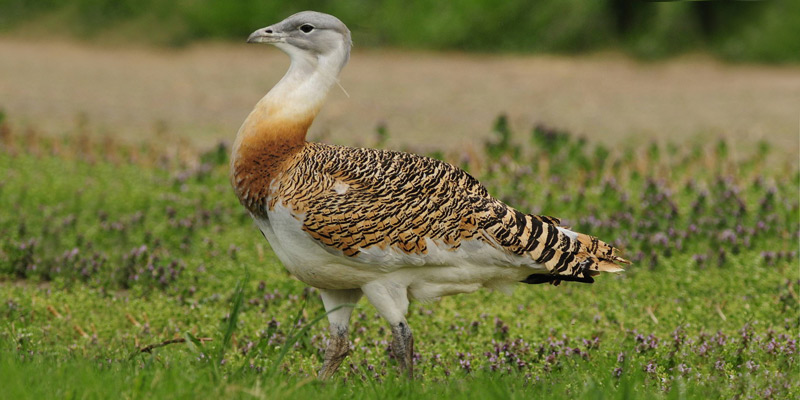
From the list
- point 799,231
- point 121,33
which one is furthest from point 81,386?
point 121,33

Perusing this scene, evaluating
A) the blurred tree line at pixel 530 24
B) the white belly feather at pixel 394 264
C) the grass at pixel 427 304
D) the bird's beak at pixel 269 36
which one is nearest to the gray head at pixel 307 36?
the bird's beak at pixel 269 36

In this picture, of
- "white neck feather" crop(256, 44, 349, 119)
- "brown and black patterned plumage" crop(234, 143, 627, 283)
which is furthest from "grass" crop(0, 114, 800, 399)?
"white neck feather" crop(256, 44, 349, 119)

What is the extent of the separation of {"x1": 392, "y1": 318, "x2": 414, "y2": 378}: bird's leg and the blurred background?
5.11 metres

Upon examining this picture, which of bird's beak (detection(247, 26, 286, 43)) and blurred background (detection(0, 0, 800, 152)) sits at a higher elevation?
bird's beak (detection(247, 26, 286, 43))

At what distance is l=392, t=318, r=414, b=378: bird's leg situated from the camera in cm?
432

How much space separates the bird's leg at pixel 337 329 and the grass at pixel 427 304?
9 centimetres

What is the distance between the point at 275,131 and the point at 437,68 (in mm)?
8436

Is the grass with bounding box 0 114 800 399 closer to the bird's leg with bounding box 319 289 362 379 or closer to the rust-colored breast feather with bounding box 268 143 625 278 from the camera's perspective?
the bird's leg with bounding box 319 289 362 379

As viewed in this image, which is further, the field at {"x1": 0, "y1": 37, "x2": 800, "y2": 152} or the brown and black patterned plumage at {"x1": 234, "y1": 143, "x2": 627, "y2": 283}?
the field at {"x1": 0, "y1": 37, "x2": 800, "y2": 152}

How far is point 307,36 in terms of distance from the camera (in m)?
4.42

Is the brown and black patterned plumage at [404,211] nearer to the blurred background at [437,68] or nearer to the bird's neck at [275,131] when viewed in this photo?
the bird's neck at [275,131]

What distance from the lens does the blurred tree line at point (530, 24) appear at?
491 inches

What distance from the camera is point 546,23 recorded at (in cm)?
1268

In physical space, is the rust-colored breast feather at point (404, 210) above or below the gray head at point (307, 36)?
below
